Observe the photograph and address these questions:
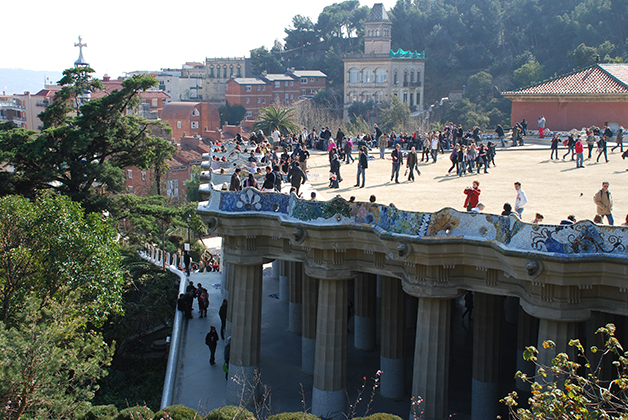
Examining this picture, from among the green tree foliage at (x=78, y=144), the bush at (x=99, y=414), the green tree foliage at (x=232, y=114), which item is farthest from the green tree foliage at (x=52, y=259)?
the green tree foliage at (x=232, y=114)

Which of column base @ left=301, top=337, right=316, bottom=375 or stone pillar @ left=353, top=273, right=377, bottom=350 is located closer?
column base @ left=301, top=337, right=316, bottom=375

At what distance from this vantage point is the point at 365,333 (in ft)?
99.8

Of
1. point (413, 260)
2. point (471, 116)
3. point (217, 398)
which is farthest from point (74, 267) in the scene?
point (471, 116)

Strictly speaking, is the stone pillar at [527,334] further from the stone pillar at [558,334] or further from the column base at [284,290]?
the column base at [284,290]

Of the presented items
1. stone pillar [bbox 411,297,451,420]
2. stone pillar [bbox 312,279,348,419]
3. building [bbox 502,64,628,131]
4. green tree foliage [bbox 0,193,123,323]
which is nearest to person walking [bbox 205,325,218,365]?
green tree foliage [bbox 0,193,123,323]

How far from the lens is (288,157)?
3425 centimetres

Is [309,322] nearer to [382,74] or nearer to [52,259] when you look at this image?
[52,259]

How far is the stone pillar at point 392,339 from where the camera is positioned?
24.9 meters

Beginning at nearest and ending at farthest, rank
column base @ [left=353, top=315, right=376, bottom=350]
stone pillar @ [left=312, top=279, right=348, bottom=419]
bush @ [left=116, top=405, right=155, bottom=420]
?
bush @ [left=116, top=405, right=155, bottom=420]
stone pillar @ [left=312, top=279, right=348, bottom=419]
column base @ [left=353, top=315, right=376, bottom=350]

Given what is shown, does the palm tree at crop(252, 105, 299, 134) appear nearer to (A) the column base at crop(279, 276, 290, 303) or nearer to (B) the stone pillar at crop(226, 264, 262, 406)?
(A) the column base at crop(279, 276, 290, 303)

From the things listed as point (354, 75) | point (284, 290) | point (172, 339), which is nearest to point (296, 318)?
point (284, 290)

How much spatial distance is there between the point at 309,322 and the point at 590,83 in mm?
33544

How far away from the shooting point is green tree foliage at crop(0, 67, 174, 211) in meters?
43.1

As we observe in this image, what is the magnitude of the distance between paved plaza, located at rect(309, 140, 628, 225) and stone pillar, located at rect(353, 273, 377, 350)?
4.04 meters
